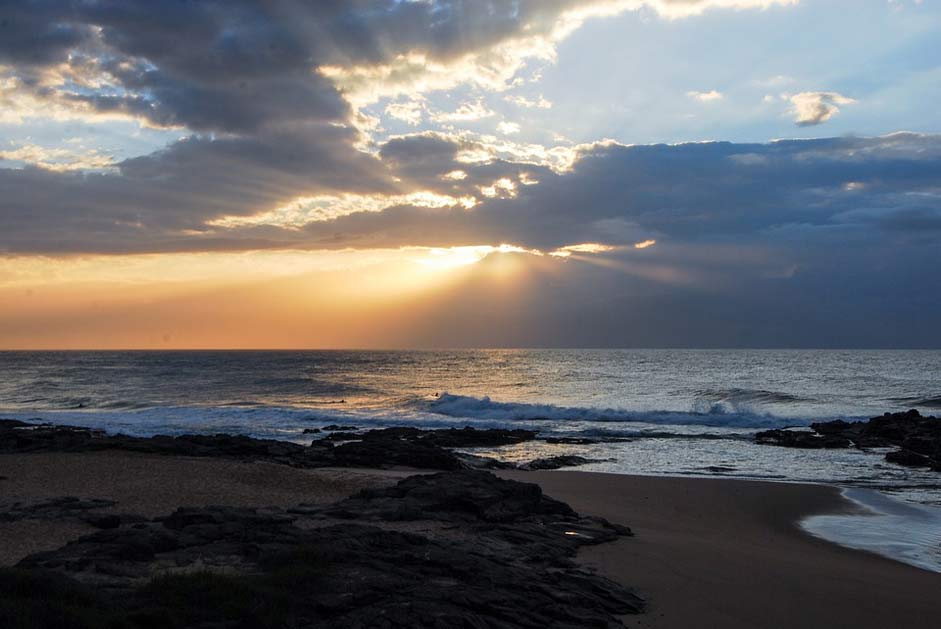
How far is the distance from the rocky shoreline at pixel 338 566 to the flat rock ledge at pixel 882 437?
19.8 metres

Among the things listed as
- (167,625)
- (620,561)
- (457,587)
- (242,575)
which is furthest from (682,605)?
(167,625)

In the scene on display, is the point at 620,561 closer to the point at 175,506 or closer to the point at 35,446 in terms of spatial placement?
the point at 175,506

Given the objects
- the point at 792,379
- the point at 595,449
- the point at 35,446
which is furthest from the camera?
the point at 792,379

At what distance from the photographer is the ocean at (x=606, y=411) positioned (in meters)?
19.8

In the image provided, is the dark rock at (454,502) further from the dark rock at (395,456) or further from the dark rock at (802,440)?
the dark rock at (802,440)

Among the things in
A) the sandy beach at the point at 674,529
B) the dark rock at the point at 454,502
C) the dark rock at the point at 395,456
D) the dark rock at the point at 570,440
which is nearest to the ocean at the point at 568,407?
the dark rock at the point at 570,440

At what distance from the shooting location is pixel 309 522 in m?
10.3

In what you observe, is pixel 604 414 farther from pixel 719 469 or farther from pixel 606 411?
pixel 719 469

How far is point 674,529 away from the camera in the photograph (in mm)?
13070

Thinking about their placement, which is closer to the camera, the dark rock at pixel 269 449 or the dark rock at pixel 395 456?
the dark rock at pixel 395 456

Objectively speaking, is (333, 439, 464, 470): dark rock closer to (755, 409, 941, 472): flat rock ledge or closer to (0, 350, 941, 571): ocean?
(0, 350, 941, 571): ocean

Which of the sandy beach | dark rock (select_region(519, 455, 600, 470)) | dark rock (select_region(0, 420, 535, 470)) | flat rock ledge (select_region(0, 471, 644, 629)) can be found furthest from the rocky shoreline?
dark rock (select_region(519, 455, 600, 470))

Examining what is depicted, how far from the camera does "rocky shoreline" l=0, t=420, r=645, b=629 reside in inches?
229

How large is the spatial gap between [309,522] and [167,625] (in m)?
4.89
